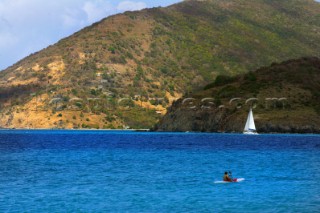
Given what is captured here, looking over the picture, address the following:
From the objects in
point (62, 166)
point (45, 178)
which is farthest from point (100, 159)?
point (45, 178)

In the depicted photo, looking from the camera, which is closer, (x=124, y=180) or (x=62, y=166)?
(x=124, y=180)

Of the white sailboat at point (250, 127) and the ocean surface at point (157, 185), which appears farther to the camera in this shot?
the white sailboat at point (250, 127)

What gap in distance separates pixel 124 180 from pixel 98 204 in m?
14.8

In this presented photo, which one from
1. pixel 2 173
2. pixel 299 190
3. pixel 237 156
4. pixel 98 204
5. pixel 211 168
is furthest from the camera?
pixel 237 156

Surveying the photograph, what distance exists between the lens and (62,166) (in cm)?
7338

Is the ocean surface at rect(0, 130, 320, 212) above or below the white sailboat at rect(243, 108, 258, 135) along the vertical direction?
below

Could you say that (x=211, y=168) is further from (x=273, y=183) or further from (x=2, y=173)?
(x=2, y=173)

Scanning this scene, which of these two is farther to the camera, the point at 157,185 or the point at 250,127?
the point at 250,127

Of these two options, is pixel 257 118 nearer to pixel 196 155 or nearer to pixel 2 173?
pixel 196 155

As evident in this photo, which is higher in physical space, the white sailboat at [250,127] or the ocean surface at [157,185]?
the white sailboat at [250,127]

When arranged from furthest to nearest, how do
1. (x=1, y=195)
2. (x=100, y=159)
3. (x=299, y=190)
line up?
(x=100, y=159) → (x=299, y=190) → (x=1, y=195)

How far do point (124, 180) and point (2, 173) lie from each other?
14.4m

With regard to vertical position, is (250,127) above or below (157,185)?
above

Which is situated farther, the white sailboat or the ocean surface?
the white sailboat
